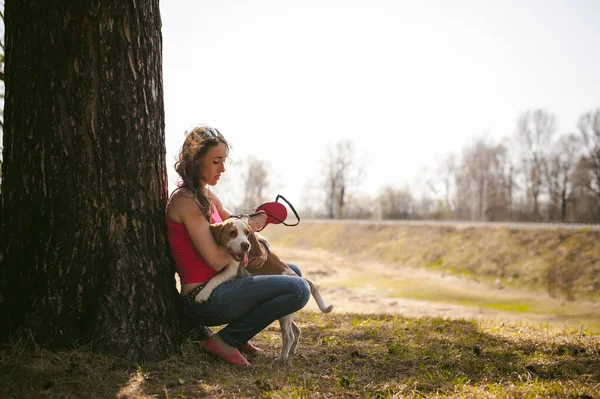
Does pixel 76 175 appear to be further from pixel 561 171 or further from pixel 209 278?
pixel 561 171

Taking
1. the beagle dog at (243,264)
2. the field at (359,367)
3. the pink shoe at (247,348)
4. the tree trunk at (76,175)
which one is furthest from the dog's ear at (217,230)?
the pink shoe at (247,348)

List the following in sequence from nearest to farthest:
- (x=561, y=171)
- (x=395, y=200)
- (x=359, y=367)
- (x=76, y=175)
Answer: (x=76, y=175), (x=359, y=367), (x=561, y=171), (x=395, y=200)

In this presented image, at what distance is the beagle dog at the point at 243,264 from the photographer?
389 centimetres

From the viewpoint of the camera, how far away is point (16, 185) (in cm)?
330

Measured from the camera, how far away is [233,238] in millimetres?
3918

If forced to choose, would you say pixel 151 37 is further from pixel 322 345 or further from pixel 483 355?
pixel 483 355

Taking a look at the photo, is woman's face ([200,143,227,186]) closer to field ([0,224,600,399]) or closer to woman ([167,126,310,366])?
woman ([167,126,310,366])

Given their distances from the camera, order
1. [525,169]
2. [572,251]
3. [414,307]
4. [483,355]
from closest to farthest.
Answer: [483,355]
[414,307]
[572,251]
[525,169]

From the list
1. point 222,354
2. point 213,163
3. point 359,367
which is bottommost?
point 359,367

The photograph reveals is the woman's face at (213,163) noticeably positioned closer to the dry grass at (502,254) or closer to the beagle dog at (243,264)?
the beagle dog at (243,264)

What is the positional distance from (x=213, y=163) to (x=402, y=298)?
12329 mm

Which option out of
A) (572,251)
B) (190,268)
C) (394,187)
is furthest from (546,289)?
(394,187)

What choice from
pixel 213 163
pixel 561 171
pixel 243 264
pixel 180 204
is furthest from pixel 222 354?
pixel 561 171

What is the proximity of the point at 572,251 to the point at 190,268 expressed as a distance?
2035 centimetres
